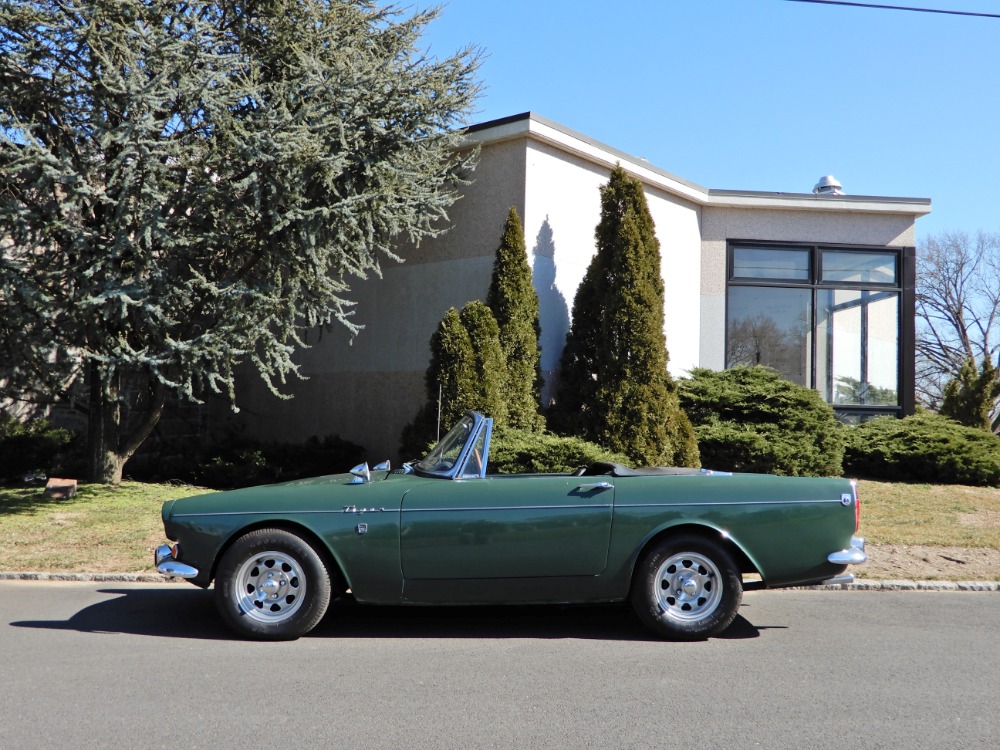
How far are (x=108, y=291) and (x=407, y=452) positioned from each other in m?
4.45

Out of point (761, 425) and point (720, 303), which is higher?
point (720, 303)

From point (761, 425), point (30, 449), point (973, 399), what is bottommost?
point (30, 449)

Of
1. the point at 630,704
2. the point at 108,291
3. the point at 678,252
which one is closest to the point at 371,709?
the point at 630,704

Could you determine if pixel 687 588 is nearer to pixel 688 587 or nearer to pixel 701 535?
pixel 688 587

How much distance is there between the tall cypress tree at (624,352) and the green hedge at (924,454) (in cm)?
349

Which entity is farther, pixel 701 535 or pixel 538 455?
pixel 538 455

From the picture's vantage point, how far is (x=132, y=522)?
1038cm

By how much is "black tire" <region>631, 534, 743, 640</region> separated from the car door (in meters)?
0.33

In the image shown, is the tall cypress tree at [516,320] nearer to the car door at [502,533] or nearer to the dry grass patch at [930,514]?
the dry grass patch at [930,514]

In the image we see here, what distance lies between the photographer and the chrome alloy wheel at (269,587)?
5875 mm

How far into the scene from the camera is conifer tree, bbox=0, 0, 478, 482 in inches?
395

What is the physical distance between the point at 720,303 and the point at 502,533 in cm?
1112

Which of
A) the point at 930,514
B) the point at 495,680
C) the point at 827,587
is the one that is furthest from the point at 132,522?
the point at 930,514

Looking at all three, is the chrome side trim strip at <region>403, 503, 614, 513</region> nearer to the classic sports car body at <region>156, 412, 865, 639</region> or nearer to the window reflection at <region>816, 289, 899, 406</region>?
the classic sports car body at <region>156, 412, 865, 639</region>
